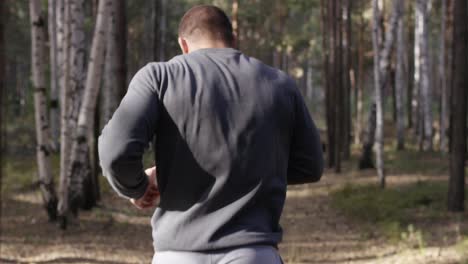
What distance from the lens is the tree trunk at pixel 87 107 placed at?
10852 mm

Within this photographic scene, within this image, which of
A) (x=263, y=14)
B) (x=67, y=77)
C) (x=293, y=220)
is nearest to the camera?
(x=67, y=77)

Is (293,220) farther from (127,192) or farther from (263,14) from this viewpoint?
(263,14)

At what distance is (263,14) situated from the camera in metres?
36.7

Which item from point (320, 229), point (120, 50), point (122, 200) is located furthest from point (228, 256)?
point (122, 200)

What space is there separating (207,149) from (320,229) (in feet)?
32.2

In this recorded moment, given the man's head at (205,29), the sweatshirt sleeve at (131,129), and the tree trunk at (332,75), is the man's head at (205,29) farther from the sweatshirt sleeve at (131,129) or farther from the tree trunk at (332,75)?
the tree trunk at (332,75)

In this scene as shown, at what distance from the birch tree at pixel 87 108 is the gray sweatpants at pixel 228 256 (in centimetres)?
843

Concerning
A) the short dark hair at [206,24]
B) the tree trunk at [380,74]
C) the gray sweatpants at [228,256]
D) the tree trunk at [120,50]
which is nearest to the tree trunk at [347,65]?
the tree trunk at [380,74]

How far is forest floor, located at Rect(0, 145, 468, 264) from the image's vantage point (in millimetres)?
9594

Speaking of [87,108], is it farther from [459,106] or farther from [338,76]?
[338,76]

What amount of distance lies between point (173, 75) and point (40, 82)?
28.8ft

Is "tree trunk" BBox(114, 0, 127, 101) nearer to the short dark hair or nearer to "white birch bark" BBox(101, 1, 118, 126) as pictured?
"white birch bark" BBox(101, 1, 118, 126)

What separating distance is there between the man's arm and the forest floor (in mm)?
6129

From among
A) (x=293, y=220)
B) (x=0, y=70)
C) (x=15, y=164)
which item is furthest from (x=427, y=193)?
(x=15, y=164)
